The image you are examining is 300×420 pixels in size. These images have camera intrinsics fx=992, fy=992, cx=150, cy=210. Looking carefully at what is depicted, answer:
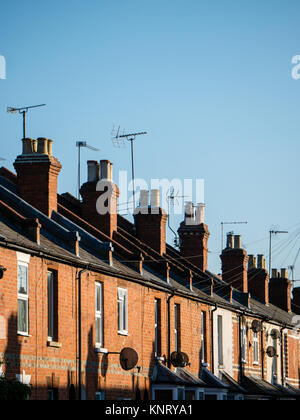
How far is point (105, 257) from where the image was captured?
36750 mm

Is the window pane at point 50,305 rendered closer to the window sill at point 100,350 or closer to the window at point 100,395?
the window sill at point 100,350

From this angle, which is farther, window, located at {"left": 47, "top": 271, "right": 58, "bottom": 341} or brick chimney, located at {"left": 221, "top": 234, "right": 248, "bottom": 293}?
brick chimney, located at {"left": 221, "top": 234, "right": 248, "bottom": 293}

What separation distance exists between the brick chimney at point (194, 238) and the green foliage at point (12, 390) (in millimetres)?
27141

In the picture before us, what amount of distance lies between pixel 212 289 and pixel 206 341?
139 inches

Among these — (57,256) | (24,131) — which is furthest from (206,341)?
(57,256)

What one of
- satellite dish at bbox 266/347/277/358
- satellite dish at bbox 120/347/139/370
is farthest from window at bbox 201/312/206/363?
satellite dish at bbox 120/347/139/370

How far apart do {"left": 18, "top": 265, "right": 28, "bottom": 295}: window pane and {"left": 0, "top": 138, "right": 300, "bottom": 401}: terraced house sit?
32 mm

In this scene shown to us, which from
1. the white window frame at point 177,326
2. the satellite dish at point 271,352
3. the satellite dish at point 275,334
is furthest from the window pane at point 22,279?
the satellite dish at point 275,334

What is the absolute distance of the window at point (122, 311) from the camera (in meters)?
36.5

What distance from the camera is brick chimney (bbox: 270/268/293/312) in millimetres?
70938

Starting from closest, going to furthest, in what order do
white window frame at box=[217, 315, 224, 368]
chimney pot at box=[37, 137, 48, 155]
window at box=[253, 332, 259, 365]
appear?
chimney pot at box=[37, 137, 48, 155]
white window frame at box=[217, 315, 224, 368]
window at box=[253, 332, 259, 365]

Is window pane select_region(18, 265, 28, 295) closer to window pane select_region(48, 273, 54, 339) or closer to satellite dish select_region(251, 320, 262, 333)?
window pane select_region(48, 273, 54, 339)

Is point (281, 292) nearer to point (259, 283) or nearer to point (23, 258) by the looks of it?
point (259, 283)
